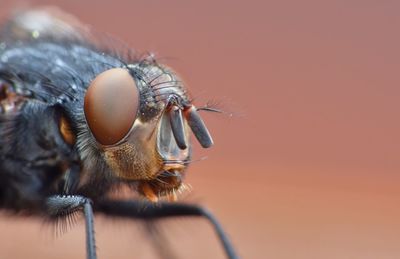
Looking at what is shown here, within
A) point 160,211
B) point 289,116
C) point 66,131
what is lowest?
point 160,211

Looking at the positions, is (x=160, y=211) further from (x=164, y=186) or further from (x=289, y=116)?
(x=289, y=116)

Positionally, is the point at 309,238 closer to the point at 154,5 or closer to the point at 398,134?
the point at 398,134

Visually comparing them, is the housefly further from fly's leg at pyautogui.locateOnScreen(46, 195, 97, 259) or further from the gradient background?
the gradient background

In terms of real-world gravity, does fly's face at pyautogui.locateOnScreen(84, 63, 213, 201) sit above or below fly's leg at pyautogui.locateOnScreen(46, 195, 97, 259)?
above

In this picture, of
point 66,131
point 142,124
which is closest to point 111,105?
point 142,124

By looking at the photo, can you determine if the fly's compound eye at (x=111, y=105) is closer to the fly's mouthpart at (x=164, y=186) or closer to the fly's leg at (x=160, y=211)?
the fly's mouthpart at (x=164, y=186)

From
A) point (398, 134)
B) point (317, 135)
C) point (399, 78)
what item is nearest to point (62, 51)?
point (317, 135)

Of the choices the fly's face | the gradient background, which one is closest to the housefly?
the fly's face
